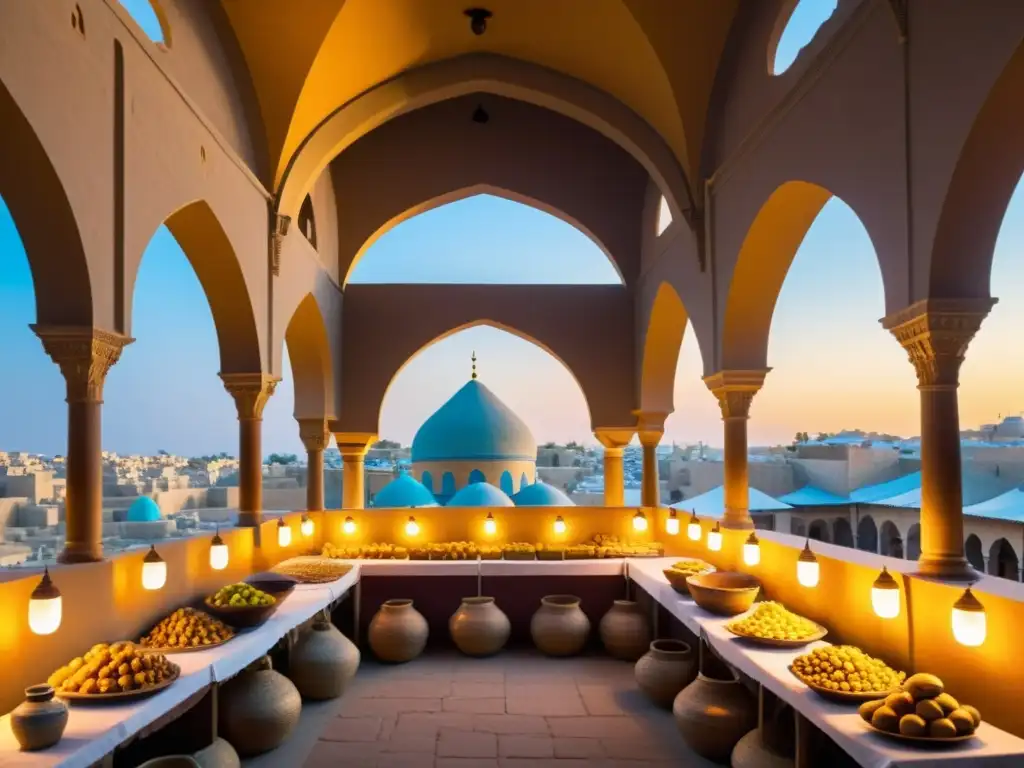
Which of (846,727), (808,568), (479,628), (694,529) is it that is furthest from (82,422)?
(694,529)

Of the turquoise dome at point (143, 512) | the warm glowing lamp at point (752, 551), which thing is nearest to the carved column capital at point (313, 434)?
the warm glowing lamp at point (752, 551)

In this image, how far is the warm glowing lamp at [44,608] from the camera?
479 cm

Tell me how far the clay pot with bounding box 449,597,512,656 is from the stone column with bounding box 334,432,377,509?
637 cm

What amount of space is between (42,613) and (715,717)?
443 centimetres

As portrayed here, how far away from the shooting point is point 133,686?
492 cm

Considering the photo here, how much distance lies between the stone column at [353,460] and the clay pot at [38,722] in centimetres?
1098

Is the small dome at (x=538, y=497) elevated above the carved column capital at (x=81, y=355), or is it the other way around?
the carved column capital at (x=81, y=355)

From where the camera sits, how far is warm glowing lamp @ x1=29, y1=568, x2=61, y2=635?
4793mm

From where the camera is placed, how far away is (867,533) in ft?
93.5

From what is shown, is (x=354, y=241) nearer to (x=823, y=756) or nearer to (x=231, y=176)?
(x=231, y=176)

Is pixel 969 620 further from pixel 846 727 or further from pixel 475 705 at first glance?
pixel 475 705

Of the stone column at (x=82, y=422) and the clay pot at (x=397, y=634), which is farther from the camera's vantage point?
the clay pot at (x=397, y=634)

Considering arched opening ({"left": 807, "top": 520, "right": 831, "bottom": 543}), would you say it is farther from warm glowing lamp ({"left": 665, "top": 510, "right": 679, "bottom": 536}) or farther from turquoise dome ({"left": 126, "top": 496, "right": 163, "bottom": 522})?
turquoise dome ({"left": 126, "top": 496, "right": 163, "bottom": 522})

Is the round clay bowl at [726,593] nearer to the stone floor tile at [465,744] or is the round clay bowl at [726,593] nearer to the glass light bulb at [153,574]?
the stone floor tile at [465,744]
